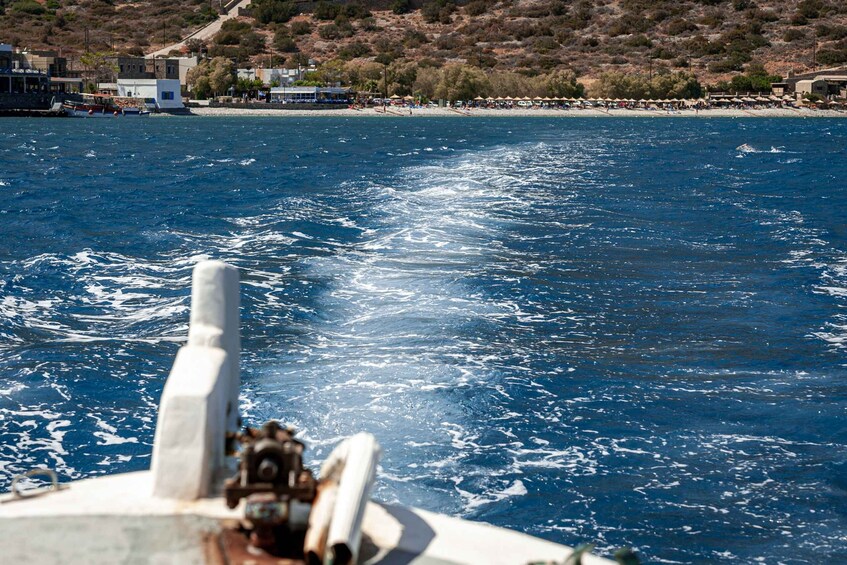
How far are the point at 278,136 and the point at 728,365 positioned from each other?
3423 inches

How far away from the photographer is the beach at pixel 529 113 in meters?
171

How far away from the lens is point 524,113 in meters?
171

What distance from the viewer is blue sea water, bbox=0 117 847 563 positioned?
1266cm

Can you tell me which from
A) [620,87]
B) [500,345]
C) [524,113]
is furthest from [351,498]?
[620,87]

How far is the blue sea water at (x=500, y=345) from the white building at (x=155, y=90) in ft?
423

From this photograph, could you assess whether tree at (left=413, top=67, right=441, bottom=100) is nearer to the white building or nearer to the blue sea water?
the white building

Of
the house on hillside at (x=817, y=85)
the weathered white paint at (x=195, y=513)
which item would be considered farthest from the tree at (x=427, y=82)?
the weathered white paint at (x=195, y=513)

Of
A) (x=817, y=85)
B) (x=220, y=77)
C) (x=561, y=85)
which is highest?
(x=817, y=85)

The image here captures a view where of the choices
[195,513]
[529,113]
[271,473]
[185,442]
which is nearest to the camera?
[271,473]

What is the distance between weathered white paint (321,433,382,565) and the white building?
546ft

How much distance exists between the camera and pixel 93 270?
25969 millimetres

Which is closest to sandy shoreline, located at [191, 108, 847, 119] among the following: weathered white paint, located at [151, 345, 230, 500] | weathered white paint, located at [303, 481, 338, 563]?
weathered white paint, located at [151, 345, 230, 500]

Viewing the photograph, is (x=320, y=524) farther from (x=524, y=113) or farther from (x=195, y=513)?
(x=524, y=113)

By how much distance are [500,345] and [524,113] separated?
15547 cm
